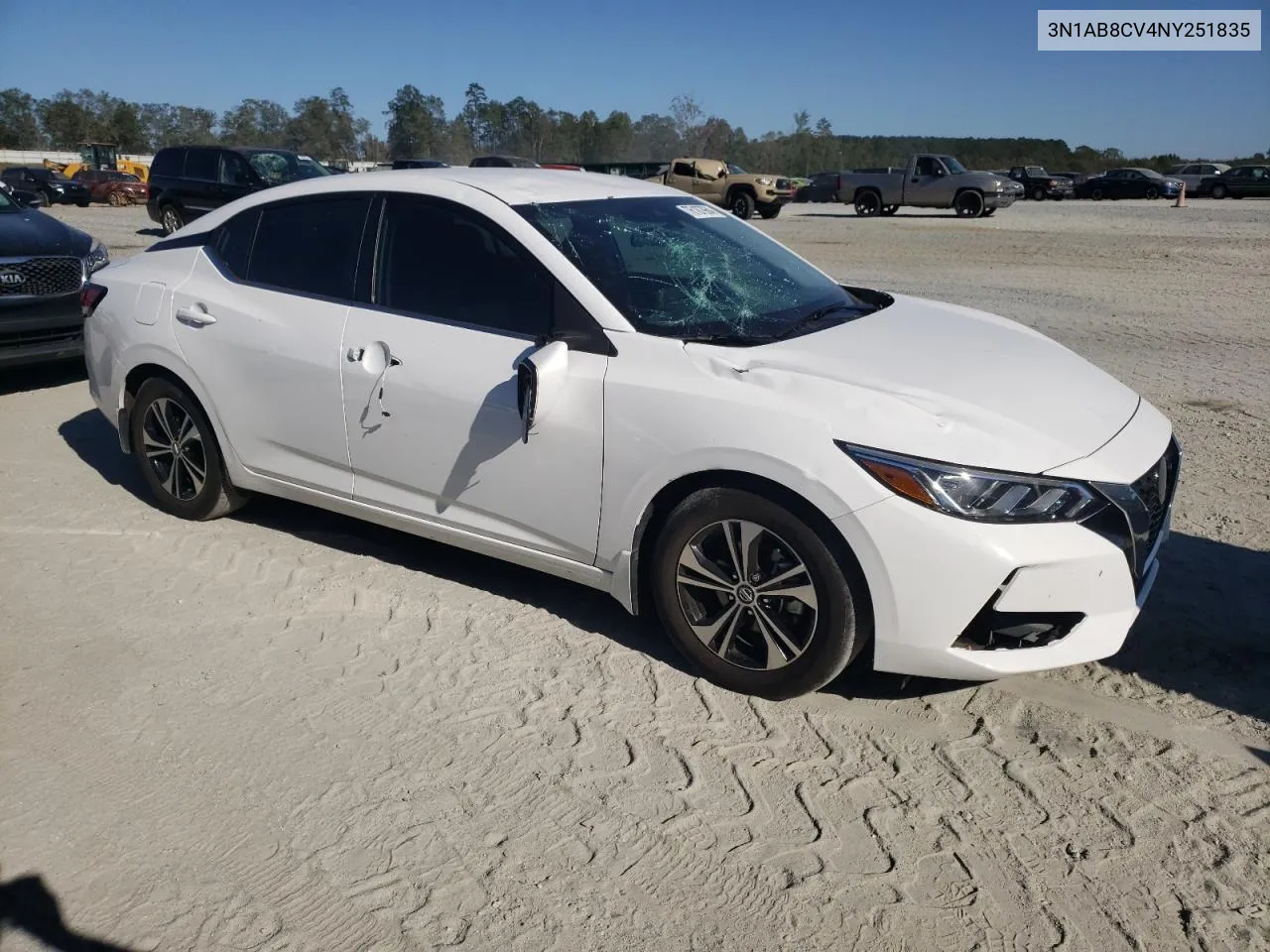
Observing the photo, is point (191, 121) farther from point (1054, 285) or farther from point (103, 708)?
A: point (103, 708)

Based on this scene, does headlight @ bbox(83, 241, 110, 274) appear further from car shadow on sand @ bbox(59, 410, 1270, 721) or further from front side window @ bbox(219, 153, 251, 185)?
front side window @ bbox(219, 153, 251, 185)

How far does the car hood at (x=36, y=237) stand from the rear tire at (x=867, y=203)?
2634cm

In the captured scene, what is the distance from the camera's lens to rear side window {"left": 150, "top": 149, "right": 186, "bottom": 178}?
19641mm

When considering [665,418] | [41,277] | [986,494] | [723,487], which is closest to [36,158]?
[41,277]

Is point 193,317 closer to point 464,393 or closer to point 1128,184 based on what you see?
point 464,393

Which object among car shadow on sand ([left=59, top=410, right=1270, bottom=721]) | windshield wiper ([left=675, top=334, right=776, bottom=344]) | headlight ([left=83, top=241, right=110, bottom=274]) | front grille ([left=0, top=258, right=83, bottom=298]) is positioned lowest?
car shadow on sand ([left=59, top=410, right=1270, bottom=721])

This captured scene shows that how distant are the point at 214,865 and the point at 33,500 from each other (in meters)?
3.66

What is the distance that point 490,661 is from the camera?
12.9ft

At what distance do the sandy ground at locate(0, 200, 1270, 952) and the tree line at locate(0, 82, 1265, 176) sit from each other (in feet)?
260

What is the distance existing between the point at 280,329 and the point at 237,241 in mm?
692

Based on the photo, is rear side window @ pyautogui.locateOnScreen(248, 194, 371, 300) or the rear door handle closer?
rear side window @ pyautogui.locateOnScreen(248, 194, 371, 300)

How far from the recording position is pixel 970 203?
29.0 meters

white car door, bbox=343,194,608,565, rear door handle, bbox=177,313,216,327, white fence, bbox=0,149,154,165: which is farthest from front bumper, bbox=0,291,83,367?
white fence, bbox=0,149,154,165

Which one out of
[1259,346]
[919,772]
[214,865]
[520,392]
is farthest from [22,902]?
[1259,346]
